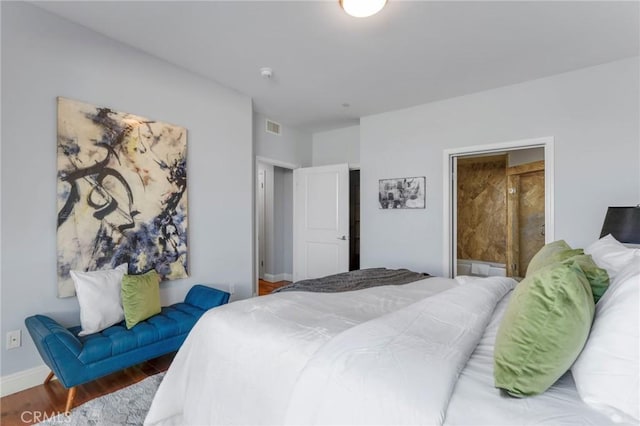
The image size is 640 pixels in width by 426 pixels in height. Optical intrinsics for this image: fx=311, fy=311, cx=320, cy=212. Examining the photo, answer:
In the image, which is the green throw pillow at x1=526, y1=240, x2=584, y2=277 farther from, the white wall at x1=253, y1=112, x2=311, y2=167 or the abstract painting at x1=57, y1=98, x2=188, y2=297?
the white wall at x1=253, y1=112, x2=311, y2=167

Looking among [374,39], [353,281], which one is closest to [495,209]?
[374,39]

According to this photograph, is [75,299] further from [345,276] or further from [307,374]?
[307,374]

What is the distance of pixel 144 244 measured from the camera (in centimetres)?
279

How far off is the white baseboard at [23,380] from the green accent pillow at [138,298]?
64 centimetres

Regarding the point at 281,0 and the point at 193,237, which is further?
the point at 193,237

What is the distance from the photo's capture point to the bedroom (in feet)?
7.00

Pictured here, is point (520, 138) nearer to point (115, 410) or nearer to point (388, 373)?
point (388, 373)

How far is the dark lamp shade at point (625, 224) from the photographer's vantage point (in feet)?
7.23

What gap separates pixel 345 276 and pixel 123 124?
2.28 meters

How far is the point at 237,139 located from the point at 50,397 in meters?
2.79

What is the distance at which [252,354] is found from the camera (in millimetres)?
1285

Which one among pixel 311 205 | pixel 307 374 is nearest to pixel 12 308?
pixel 307 374

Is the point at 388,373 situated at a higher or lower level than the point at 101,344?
higher

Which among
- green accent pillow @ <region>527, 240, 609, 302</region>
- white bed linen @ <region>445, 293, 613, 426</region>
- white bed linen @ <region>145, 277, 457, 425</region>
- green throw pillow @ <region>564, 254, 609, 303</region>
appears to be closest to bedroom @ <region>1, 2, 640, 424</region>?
white bed linen @ <region>145, 277, 457, 425</region>
